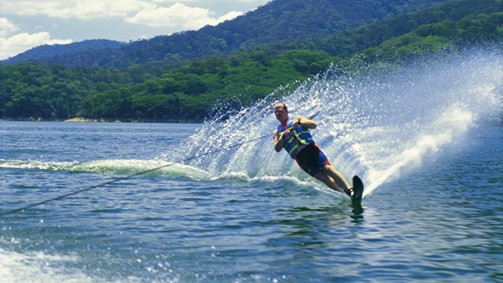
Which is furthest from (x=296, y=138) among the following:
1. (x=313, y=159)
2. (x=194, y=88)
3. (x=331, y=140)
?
(x=194, y=88)

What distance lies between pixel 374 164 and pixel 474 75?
55.5 feet

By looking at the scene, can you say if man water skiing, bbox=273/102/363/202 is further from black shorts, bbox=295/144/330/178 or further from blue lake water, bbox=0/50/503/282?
blue lake water, bbox=0/50/503/282

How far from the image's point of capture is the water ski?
527 inches

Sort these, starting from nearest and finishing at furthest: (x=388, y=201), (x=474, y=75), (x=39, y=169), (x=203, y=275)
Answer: (x=203, y=275) → (x=388, y=201) → (x=39, y=169) → (x=474, y=75)

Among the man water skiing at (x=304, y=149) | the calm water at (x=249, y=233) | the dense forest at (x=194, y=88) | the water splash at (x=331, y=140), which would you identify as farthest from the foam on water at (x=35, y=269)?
the dense forest at (x=194, y=88)

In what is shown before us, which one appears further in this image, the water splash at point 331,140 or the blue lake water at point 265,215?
the water splash at point 331,140

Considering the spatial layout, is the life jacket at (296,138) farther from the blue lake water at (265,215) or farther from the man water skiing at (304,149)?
the blue lake water at (265,215)

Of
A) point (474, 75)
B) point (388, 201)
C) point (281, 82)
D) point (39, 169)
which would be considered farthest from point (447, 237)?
point (281, 82)

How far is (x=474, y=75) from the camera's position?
32906mm

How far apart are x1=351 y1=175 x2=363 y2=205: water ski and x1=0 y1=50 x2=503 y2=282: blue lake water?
0.34 m

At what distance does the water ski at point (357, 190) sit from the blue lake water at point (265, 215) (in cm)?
34

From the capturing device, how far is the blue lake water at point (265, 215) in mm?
8250

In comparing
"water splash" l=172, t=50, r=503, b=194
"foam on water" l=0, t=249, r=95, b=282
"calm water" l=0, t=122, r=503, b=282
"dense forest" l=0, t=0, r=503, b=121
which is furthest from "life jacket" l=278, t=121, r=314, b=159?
"dense forest" l=0, t=0, r=503, b=121

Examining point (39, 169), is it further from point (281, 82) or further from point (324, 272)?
point (281, 82)
